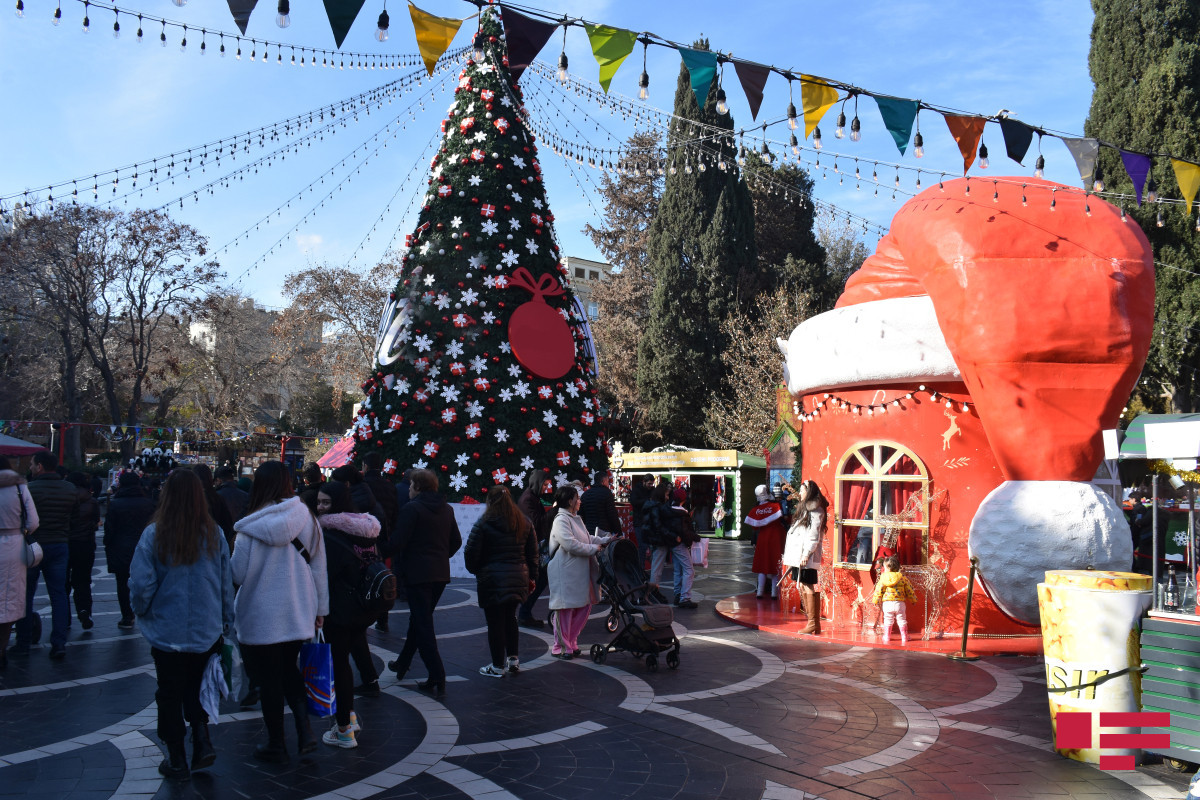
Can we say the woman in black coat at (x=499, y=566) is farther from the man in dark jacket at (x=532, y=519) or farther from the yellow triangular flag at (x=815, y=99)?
the yellow triangular flag at (x=815, y=99)

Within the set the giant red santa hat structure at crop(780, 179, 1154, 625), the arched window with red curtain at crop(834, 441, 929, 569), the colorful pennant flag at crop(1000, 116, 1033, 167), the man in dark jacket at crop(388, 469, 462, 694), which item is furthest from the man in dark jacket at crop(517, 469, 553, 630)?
the colorful pennant flag at crop(1000, 116, 1033, 167)

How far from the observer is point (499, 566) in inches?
270

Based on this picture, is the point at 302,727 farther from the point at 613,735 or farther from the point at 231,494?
the point at 231,494

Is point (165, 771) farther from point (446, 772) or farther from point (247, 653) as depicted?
point (446, 772)

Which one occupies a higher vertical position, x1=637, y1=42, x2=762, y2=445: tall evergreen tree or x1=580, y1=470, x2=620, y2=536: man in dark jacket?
x1=637, y1=42, x2=762, y2=445: tall evergreen tree

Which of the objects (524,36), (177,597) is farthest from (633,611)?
(524,36)

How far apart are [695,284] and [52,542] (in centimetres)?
2456

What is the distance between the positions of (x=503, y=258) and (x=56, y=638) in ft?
25.6

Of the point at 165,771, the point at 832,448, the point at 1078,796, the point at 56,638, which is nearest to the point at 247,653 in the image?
the point at 165,771

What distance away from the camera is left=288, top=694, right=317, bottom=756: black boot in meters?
4.76

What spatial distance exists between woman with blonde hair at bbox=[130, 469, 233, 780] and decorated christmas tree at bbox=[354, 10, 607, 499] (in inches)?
303

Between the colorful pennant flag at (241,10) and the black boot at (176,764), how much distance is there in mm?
4583

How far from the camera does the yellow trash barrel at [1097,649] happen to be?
5.15 meters

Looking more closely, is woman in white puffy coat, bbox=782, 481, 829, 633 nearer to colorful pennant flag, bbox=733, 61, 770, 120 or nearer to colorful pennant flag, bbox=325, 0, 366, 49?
colorful pennant flag, bbox=733, 61, 770, 120
